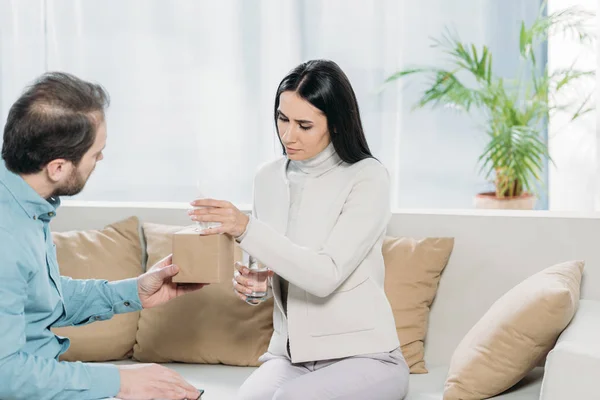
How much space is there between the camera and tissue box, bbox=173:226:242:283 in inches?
74.3

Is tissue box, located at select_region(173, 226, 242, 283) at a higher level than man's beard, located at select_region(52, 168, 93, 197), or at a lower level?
lower

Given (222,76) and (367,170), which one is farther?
(222,76)

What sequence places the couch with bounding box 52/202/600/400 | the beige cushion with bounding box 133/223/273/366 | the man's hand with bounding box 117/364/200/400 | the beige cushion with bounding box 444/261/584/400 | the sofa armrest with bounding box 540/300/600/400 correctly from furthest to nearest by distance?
the beige cushion with bounding box 133/223/273/366 → the couch with bounding box 52/202/600/400 → the beige cushion with bounding box 444/261/584/400 → the sofa armrest with bounding box 540/300/600/400 → the man's hand with bounding box 117/364/200/400

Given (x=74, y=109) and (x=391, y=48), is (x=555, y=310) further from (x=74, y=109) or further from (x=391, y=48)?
(x=391, y=48)

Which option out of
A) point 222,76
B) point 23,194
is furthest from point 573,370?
point 222,76

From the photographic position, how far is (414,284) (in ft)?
8.49

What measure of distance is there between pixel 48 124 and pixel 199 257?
54 cm

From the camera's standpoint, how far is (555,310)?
2.04m

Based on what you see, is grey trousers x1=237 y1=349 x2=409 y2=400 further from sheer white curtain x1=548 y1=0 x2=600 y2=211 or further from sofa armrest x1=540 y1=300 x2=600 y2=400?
sheer white curtain x1=548 y1=0 x2=600 y2=211

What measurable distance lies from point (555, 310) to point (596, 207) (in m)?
2.30

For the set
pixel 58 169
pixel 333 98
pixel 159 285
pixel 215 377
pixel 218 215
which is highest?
pixel 333 98

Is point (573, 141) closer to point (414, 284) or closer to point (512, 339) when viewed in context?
point (414, 284)

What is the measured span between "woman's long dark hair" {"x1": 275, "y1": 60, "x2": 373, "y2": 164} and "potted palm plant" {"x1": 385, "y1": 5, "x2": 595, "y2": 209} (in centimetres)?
192

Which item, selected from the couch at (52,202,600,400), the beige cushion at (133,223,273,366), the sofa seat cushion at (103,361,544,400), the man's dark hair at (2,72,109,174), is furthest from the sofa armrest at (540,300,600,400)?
the man's dark hair at (2,72,109,174)
